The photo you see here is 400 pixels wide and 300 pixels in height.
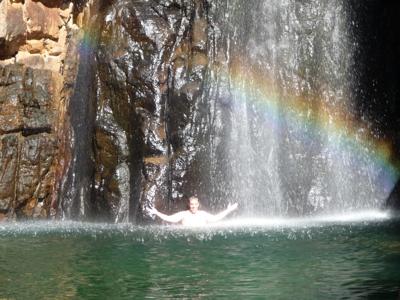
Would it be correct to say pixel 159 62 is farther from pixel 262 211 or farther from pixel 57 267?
pixel 57 267

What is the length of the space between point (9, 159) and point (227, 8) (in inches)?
291

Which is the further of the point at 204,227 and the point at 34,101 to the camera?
the point at 34,101

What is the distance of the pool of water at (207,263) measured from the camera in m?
6.72

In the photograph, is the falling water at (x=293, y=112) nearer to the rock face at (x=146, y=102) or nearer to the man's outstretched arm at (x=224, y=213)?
the rock face at (x=146, y=102)

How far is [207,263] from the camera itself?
26.9 ft

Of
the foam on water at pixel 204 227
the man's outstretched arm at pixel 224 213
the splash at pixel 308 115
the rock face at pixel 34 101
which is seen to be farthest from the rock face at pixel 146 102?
the rock face at pixel 34 101

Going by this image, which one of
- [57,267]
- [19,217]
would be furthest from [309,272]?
[19,217]

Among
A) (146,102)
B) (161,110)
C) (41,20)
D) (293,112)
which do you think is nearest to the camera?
(161,110)

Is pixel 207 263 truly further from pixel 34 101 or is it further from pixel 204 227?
pixel 34 101

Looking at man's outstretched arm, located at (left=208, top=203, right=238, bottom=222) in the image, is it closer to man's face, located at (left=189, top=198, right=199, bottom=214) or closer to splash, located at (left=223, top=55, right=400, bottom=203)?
man's face, located at (left=189, top=198, right=199, bottom=214)

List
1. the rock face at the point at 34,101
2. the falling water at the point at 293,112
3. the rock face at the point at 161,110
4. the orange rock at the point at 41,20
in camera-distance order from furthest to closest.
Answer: the orange rock at the point at 41,20 < the rock face at the point at 34,101 < the falling water at the point at 293,112 < the rock face at the point at 161,110

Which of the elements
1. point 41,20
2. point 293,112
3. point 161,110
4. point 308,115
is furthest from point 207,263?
point 41,20

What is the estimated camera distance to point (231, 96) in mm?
15992

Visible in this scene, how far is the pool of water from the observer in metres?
6.72
